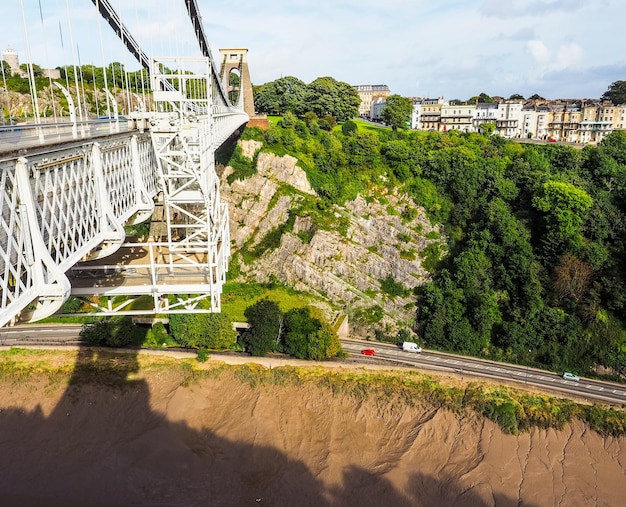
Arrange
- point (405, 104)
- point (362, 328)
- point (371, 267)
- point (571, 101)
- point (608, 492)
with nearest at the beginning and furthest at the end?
point (608, 492)
point (362, 328)
point (371, 267)
point (405, 104)
point (571, 101)

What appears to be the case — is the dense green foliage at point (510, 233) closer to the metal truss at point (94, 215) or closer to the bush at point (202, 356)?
the bush at point (202, 356)

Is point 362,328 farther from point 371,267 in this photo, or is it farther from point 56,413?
point 56,413

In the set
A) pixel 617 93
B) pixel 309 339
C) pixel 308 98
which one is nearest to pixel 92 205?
pixel 309 339

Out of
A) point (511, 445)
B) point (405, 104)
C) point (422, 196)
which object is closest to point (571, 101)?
point (405, 104)

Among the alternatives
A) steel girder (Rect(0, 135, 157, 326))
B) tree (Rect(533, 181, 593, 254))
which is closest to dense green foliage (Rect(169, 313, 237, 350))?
steel girder (Rect(0, 135, 157, 326))

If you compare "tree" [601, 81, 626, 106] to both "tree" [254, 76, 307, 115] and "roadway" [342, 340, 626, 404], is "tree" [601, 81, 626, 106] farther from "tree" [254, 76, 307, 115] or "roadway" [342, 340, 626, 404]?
"roadway" [342, 340, 626, 404]
